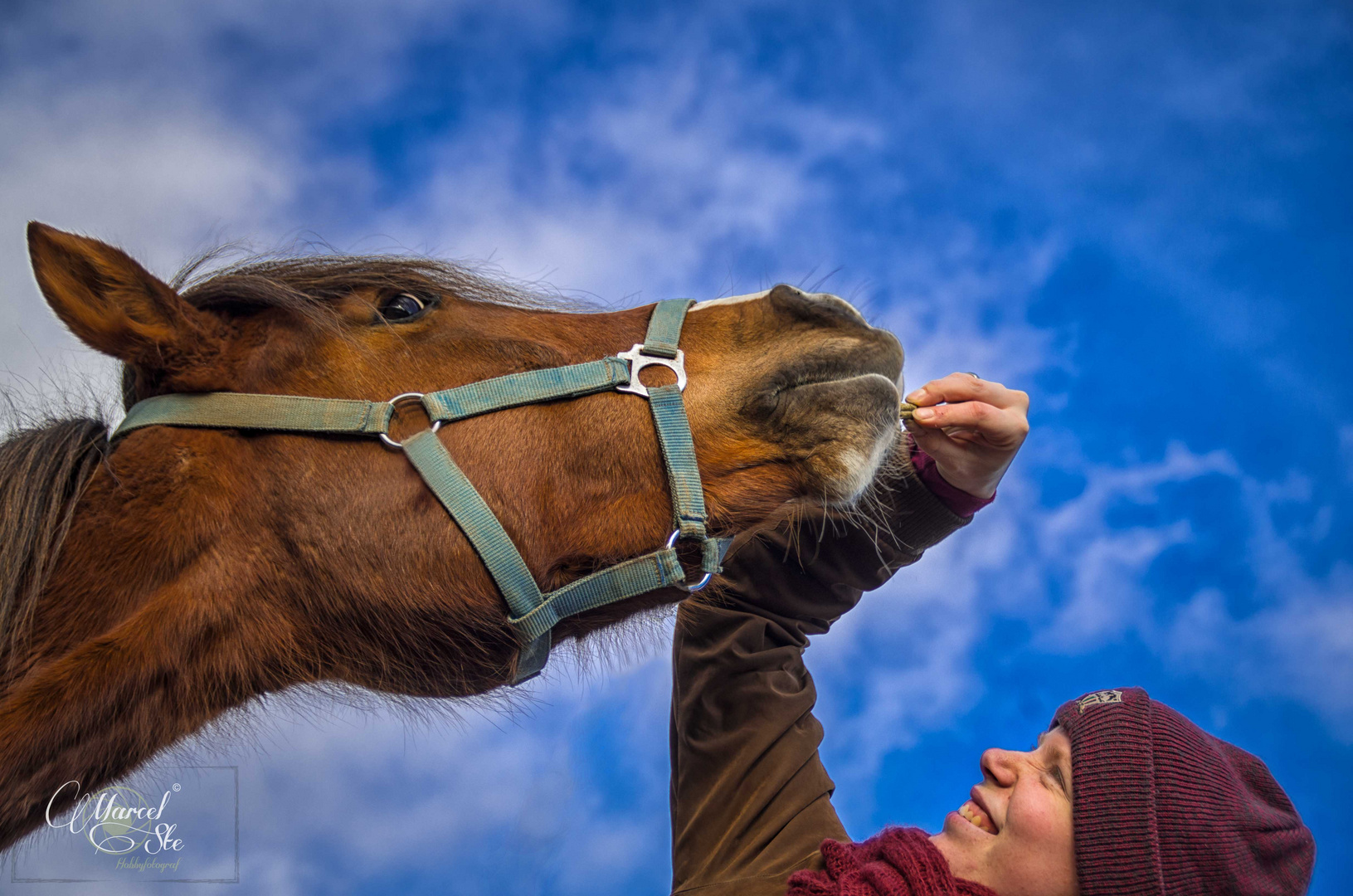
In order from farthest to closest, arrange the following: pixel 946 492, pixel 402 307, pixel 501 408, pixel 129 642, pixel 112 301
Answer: pixel 946 492 → pixel 402 307 → pixel 501 408 → pixel 112 301 → pixel 129 642

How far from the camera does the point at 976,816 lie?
1.77m

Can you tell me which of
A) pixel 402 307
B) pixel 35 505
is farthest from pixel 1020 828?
pixel 35 505

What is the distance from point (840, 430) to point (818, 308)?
10.6 inches

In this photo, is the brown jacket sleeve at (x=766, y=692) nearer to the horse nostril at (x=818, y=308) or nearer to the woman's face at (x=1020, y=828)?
the woman's face at (x=1020, y=828)

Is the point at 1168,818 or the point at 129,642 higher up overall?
the point at 129,642

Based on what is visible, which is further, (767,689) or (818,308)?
(767,689)

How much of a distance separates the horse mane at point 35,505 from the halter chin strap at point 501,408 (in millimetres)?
110

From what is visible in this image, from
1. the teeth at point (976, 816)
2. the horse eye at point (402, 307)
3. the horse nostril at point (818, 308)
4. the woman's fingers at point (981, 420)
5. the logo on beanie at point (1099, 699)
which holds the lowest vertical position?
the teeth at point (976, 816)

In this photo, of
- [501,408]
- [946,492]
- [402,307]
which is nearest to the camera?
[501,408]

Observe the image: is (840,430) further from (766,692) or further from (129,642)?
(129,642)

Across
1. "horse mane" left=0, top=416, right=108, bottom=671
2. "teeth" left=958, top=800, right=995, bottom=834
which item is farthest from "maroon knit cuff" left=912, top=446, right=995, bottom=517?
"horse mane" left=0, top=416, right=108, bottom=671

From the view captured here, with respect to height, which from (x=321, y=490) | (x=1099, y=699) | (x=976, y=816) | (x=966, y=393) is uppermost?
(x=966, y=393)

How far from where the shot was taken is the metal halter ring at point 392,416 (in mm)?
1548

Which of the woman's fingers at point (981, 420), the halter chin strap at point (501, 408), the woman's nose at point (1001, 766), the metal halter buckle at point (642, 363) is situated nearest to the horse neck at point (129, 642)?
the halter chin strap at point (501, 408)
